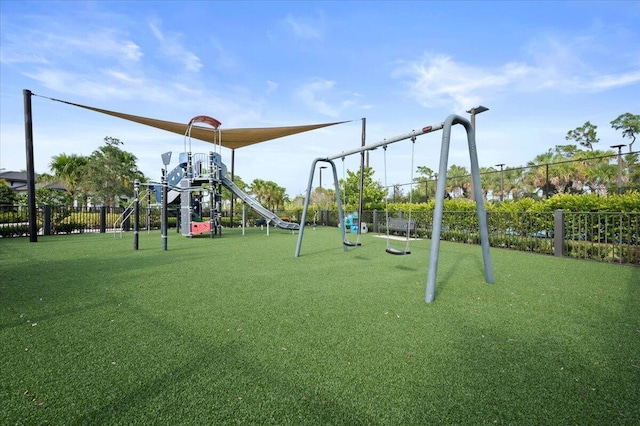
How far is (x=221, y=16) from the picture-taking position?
31.6 feet

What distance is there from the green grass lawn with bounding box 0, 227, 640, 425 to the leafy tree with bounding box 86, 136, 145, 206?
2058 centimetres

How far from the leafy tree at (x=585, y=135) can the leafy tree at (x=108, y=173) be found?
56.0m

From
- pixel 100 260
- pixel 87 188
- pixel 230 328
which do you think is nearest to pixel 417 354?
pixel 230 328

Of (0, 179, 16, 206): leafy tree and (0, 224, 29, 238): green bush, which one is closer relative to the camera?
(0, 224, 29, 238): green bush

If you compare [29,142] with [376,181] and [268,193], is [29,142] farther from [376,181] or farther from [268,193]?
[268,193]

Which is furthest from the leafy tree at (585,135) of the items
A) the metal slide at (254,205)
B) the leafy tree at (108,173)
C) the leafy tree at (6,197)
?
the leafy tree at (6,197)

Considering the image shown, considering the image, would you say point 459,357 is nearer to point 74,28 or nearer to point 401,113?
point 74,28

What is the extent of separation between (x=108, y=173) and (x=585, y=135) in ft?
190

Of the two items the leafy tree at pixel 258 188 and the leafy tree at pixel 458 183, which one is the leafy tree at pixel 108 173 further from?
the leafy tree at pixel 458 183

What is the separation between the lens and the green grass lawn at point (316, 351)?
1.70 m

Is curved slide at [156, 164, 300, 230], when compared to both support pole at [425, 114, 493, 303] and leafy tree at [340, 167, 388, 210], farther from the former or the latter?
support pole at [425, 114, 493, 303]

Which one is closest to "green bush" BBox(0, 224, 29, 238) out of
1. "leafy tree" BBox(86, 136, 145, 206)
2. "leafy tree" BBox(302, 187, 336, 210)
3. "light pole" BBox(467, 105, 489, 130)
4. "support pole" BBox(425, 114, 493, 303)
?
"leafy tree" BBox(86, 136, 145, 206)

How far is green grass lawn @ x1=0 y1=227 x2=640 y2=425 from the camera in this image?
1695mm

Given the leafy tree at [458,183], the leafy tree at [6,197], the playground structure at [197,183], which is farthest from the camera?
the leafy tree at [458,183]
